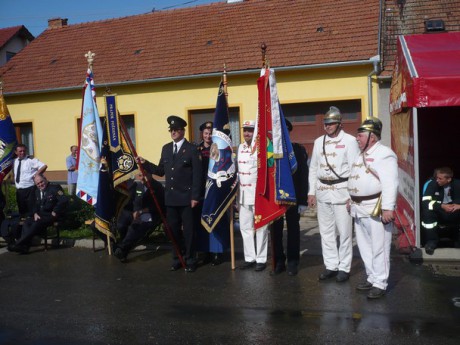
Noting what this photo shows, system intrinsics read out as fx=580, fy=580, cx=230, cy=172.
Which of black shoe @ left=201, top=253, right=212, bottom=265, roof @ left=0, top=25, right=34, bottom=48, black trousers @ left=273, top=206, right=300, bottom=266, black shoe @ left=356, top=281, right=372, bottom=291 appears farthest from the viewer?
roof @ left=0, top=25, right=34, bottom=48

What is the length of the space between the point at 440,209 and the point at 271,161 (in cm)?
249

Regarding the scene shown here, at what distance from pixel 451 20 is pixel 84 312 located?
13.2m

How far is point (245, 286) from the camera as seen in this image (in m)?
6.81

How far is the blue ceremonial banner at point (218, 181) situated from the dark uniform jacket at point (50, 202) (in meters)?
2.96

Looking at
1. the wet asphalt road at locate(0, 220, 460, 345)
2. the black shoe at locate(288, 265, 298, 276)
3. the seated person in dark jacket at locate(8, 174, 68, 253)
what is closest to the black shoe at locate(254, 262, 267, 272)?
the wet asphalt road at locate(0, 220, 460, 345)

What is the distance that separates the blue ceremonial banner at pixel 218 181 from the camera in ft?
24.9

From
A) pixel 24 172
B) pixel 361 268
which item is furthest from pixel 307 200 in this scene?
pixel 24 172

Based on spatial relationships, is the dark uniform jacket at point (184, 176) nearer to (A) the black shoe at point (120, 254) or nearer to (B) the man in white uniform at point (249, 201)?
(B) the man in white uniform at point (249, 201)

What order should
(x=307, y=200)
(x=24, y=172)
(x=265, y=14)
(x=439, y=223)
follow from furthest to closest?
1. (x=265, y=14)
2. (x=24, y=172)
3. (x=439, y=223)
4. (x=307, y=200)

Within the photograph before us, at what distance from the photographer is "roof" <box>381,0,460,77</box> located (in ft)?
50.1

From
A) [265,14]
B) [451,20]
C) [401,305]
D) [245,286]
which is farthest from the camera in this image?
[265,14]

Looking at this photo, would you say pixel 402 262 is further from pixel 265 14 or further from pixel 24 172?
pixel 265 14

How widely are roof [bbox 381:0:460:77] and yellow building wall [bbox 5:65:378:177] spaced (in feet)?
3.37

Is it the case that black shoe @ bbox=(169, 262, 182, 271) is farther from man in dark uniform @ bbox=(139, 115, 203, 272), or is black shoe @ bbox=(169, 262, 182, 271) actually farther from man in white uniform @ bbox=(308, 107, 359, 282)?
man in white uniform @ bbox=(308, 107, 359, 282)
